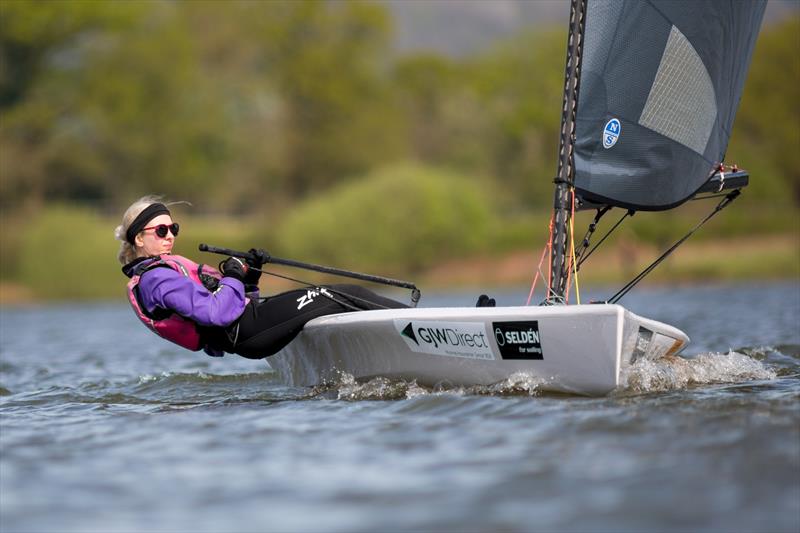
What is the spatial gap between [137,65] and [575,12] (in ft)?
127

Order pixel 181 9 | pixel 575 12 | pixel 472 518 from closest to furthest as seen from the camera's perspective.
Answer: pixel 472 518 < pixel 575 12 < pixel 181 9

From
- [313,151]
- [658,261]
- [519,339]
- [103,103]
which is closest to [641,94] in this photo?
[658,261]

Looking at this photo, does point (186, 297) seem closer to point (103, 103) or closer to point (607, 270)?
point (607, 270)

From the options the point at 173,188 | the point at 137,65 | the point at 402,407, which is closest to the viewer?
the point at 402,407

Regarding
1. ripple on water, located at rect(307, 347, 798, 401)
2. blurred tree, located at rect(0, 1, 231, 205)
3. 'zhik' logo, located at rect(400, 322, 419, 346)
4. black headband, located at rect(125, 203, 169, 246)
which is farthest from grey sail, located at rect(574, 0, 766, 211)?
blurred tree, located at rect(0, 1, 231, 205)

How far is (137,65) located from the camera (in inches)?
1688

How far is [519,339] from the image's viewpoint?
18.4 ft

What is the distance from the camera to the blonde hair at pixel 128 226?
20.3 feet

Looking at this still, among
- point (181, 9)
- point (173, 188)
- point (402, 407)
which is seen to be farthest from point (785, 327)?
point (181, 9)

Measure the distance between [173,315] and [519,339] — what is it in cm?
192

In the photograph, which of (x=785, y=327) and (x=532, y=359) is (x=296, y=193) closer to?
(x=785, y=327)

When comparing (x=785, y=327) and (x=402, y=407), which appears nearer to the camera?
(x=402, y=407)

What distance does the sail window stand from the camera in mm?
6441

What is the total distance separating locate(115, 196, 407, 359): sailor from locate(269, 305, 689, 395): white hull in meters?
0.20
